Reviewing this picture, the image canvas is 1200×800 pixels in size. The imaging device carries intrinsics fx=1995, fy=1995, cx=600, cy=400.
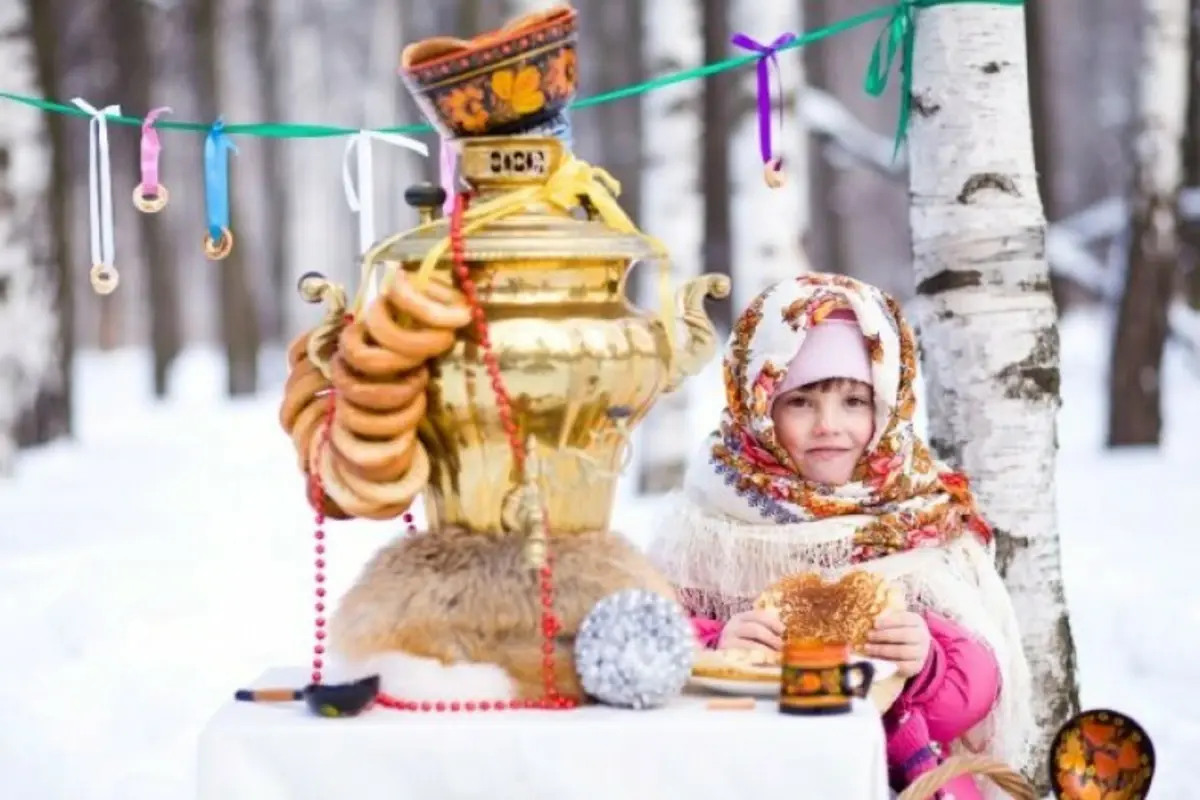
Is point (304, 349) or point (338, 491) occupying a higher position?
point (304, 349)

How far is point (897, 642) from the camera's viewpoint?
3244 millimetres

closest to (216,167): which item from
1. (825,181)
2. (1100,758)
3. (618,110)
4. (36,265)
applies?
(1100,758)

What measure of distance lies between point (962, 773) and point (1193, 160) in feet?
37.6

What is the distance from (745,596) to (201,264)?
137 feet

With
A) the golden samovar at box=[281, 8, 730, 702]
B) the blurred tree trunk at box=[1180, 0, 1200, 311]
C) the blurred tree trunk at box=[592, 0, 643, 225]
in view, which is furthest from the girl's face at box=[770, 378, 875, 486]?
the blurred tree trunk at box=[592, 0, 643, 225]

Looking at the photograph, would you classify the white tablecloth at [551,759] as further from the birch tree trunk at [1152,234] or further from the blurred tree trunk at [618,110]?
the blurred tree trunk at [618,110]

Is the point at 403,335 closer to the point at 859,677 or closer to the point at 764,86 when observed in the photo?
the point at 859,677

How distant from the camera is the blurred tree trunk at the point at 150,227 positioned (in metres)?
19.6

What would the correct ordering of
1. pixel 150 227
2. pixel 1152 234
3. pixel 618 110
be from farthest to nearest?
1. pixel 618 110
2. pixel 150 227
3. pixel 1152 234

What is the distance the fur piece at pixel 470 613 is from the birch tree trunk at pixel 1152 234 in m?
9.38

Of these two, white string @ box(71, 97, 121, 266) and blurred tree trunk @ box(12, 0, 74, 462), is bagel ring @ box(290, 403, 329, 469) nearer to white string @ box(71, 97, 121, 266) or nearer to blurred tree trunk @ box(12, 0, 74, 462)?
white string @ box(71, 97, 121, 266)

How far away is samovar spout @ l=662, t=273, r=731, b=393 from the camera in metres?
2.94

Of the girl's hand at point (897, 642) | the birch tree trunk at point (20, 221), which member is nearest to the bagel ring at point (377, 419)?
the girl's hand at point (897, 642)

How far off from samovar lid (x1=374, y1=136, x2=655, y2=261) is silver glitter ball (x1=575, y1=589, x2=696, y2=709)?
1.59 feet
